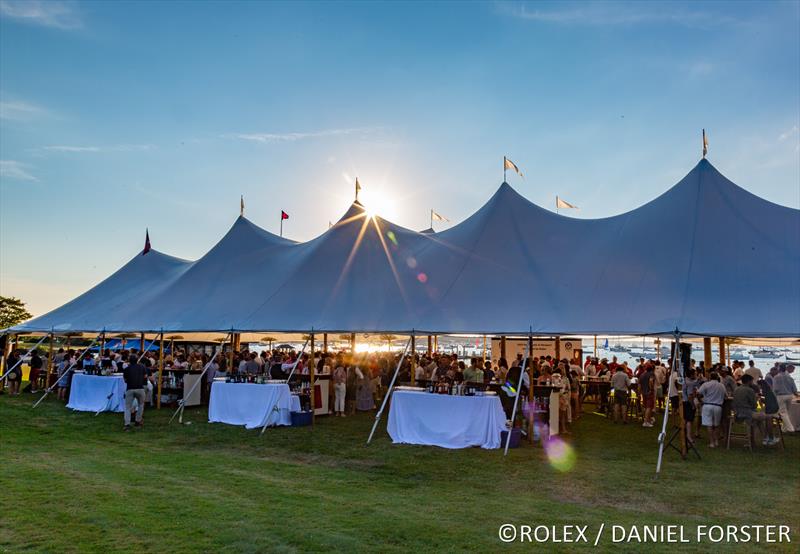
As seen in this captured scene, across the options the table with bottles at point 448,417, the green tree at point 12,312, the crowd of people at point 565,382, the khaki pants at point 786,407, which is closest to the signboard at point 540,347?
the crowd of people at point 565,382

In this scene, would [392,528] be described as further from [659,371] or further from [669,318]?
[659,371]

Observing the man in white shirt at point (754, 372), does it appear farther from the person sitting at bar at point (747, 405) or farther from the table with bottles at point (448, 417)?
the table with bottles at point (448, 417)

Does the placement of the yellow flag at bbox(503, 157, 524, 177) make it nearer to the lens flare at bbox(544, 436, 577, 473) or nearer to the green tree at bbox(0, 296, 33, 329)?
the lens flare at bbox(544, 436, 577, 473)

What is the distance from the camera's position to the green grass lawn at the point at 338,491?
533cm

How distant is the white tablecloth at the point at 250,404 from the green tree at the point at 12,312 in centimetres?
4380

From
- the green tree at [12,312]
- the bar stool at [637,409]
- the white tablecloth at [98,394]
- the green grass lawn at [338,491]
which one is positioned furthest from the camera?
the green tree at [12,312]

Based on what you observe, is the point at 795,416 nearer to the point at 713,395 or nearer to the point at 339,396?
the point at 713,395

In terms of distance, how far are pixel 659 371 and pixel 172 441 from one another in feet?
37.1

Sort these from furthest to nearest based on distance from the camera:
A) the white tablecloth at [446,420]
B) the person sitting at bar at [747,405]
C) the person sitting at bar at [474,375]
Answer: the person sitting at bar at [474,375] → the person sitting at bar at [747,405] → the white tablecloth at [446,420]

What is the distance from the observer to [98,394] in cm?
1514

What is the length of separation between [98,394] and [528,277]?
35.1ft

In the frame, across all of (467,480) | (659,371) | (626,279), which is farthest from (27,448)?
(659,371)

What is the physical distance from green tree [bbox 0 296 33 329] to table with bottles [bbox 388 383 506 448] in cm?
4798

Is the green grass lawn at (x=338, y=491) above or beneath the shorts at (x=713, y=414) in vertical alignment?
beneath
